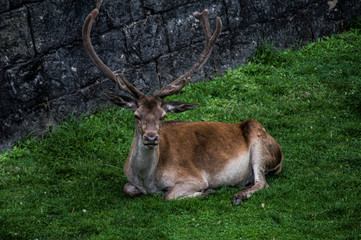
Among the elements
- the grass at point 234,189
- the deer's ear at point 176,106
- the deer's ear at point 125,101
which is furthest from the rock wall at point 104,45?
the deer's ear at point 176,106

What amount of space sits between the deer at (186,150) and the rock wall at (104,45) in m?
1.52

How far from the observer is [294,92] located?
371 inches

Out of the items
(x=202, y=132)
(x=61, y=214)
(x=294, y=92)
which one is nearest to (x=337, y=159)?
(x=202, y=132)

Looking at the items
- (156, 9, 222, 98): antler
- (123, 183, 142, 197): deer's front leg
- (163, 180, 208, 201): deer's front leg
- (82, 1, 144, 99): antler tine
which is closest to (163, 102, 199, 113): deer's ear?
(156, 9, 222, 98): antler

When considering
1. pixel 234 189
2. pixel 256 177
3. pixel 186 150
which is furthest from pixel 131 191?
pixel 256 177

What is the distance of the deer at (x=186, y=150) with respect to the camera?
20.6 feet

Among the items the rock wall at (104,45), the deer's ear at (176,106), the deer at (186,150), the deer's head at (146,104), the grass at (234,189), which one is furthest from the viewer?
the rock wall at (104,45)

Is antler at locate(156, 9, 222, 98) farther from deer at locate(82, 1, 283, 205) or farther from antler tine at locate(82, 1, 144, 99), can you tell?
antler tine at locate(82, 1, 144, 99)

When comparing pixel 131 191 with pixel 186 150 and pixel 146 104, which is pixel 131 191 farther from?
pixel 146 104

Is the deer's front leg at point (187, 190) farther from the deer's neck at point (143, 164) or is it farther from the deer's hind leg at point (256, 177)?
the deer's hind leg at point (256, 177)

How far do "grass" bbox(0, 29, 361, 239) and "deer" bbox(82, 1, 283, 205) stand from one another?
0.18 metres

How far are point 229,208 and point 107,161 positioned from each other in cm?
215

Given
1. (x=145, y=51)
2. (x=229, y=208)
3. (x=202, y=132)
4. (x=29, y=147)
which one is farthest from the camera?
(x=145, y=51)

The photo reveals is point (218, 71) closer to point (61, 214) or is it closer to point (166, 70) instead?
point (166, 70)
